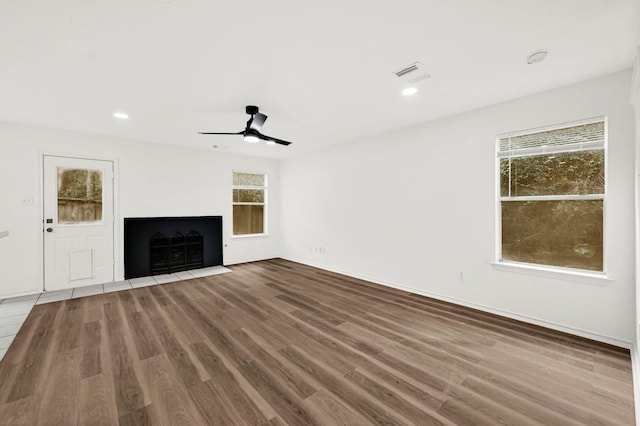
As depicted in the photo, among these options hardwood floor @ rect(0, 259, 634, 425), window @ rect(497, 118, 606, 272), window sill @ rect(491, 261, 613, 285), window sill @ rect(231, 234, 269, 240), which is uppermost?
window @ rect(497, 118, 606, 272)

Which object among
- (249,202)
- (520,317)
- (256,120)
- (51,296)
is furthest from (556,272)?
(51,296)

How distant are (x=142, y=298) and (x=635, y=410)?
17.4 feet

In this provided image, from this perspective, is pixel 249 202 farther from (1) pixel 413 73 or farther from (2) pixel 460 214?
(1) pixel 413 73

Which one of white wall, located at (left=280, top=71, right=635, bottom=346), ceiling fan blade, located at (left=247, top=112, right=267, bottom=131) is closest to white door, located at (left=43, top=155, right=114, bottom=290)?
ceiling fan blade, located at (left=247, top=112, right=267, bottom=131)

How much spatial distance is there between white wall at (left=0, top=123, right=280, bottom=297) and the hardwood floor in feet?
4.25

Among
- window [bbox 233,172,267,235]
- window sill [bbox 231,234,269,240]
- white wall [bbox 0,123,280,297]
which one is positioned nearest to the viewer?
white wall [bbox 0,123,280,297]

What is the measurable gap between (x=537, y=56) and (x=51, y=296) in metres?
6.88

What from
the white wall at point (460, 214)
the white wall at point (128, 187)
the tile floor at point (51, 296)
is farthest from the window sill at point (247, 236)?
the white wall at point (460, 214)

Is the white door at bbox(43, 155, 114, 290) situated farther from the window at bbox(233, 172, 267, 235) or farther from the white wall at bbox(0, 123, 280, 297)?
the window at bbox(233, 172, 267, 235)

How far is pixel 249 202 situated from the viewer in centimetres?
684

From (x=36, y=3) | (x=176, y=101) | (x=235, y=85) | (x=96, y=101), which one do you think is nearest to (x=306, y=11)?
(x=235, y=85)

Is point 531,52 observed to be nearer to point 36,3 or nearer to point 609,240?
point 609,240

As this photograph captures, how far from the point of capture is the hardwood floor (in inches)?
70.3

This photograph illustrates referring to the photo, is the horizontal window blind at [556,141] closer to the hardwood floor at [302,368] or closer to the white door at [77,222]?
the hardwood floor at [302,368]
